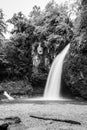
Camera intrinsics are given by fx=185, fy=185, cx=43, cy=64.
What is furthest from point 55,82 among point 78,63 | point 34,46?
point 34,46

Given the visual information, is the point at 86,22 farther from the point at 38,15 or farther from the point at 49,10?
the point at 38,15

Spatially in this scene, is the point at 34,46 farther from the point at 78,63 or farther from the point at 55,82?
the point at 78,63

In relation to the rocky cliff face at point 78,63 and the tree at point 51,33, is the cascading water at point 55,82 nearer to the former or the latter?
the rocky cliff face at point 78,63

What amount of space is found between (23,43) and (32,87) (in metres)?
5.00

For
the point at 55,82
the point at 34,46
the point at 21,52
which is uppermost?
the point at 34,46

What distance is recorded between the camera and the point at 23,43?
67.3 ft

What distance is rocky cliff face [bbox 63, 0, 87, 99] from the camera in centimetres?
1321

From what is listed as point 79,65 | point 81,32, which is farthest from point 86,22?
point 79,65

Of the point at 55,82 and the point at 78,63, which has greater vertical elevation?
the point at 78,63

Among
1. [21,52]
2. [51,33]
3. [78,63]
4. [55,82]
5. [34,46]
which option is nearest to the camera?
[78,63]

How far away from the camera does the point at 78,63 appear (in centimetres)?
1373

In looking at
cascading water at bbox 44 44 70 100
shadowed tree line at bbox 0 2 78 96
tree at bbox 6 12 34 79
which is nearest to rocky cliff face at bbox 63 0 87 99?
cascading water at bbox 44 44 70 100

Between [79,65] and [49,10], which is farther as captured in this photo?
[49,10]

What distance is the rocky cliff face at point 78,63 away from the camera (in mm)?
13211
